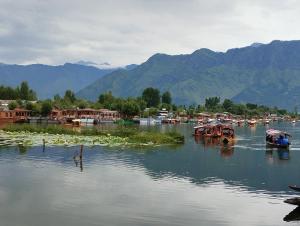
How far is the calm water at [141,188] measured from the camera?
3553cm

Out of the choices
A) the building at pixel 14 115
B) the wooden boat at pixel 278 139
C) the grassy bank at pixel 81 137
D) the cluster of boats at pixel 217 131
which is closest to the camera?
the grassy bank at pixel 81 137

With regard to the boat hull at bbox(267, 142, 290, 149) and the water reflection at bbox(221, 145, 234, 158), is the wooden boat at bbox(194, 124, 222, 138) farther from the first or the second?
the water reflection at bbox(221, 145, 234, 158)

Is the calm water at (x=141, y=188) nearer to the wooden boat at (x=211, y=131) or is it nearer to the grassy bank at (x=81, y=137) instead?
the grassy bank at (x=81, y=137)

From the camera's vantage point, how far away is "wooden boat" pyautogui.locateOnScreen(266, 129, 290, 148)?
9548 centimetres

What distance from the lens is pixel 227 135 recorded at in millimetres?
115688

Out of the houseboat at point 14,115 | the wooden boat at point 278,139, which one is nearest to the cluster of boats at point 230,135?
the wooden boat at point 278,139

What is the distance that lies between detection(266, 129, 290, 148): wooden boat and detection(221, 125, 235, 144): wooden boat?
29.5 ft

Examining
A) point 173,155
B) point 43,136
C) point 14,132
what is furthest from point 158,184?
point 14,132

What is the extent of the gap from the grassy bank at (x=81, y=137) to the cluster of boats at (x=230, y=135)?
19.5m

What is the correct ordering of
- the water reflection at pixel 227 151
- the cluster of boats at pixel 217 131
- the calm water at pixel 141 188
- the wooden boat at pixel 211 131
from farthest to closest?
the wooden boat at pixel 211 131, the cluster of boats at pixel 217 131, the water reflection at pixel 227 151, the calm water at pixel 141 188

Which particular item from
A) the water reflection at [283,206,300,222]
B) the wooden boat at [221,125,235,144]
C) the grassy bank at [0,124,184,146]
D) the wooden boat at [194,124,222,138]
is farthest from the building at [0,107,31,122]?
the water reflection at [283,206,300,222]

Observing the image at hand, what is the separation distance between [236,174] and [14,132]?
63.9m

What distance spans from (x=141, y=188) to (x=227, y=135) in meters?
→ 72.1

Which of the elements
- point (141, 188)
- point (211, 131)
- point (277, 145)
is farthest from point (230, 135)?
point (141, 188)
